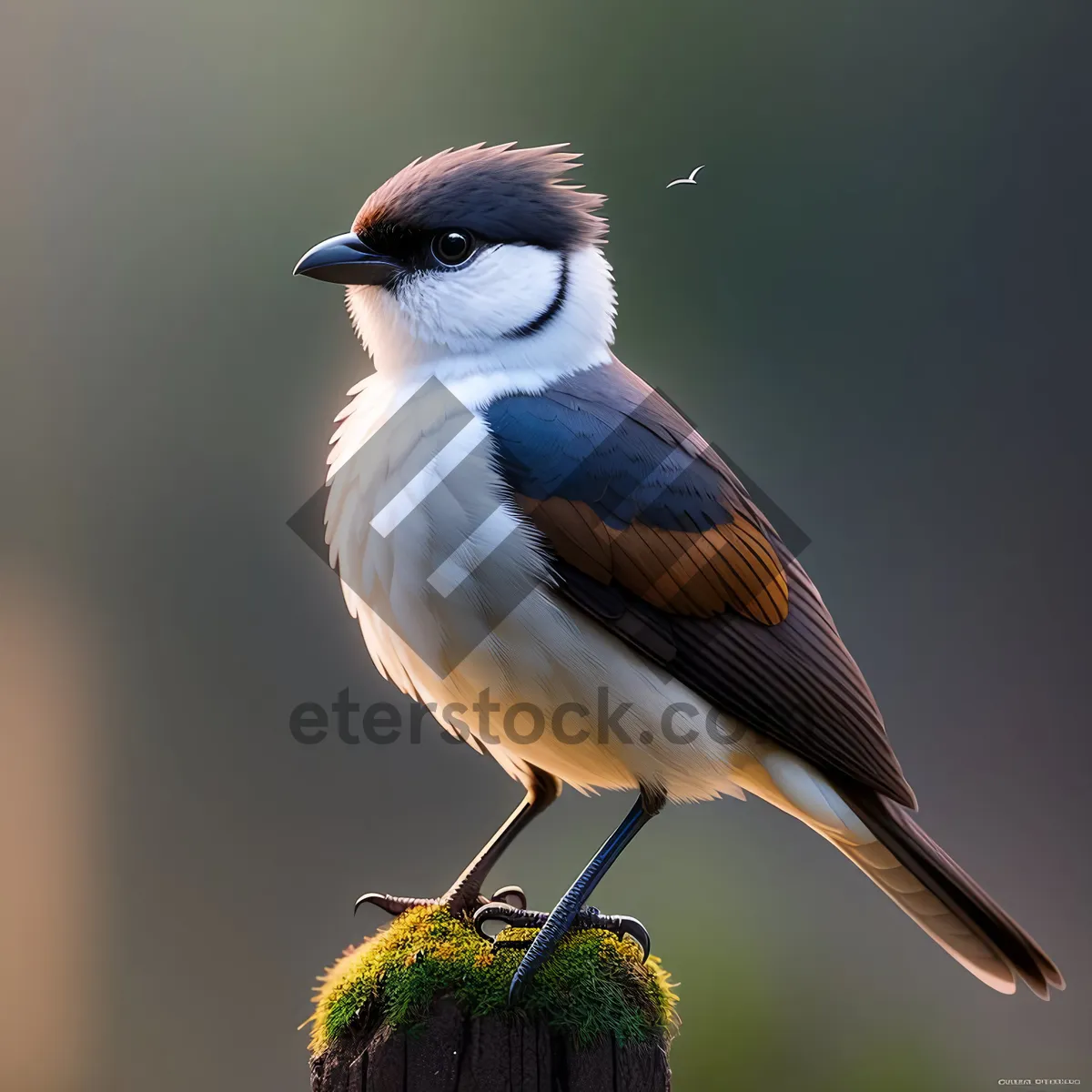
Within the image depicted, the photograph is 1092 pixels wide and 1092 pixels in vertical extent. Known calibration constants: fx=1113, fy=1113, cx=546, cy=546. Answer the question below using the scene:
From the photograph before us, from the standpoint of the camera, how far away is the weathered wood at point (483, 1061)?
6.02 ft

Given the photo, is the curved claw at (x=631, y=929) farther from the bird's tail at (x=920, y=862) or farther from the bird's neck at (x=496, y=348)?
the bird's neck at (x=496, y=348)

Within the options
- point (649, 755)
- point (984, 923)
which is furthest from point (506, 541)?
point (984, 923)

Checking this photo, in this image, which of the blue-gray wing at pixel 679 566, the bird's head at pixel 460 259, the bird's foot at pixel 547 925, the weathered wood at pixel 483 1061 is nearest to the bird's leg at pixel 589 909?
the bird's foot at pixel 547 925

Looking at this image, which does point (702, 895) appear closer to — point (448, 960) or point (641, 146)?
point (448, 960)

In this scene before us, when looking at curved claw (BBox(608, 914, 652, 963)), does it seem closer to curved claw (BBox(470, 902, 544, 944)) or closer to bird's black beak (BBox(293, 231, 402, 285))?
curved claw (BBox(470, 902, 544, 944))

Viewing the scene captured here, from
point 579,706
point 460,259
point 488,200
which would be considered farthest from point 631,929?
point 488,200

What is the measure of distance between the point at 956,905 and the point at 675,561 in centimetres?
93

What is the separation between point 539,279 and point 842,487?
2.46 m

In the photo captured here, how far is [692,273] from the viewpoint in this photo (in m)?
4.45

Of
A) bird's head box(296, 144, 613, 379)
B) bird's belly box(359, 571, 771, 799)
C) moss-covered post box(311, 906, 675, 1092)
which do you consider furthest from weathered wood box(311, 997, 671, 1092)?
bird's head box(296, 144, 613, 379)

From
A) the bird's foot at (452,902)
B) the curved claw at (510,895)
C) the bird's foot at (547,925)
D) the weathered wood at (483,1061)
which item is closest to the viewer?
the weathered wood at (483,1061)

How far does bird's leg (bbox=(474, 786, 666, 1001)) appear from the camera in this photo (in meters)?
2.03

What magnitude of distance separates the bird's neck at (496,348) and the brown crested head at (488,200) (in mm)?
96

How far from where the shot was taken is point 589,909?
216 cm
